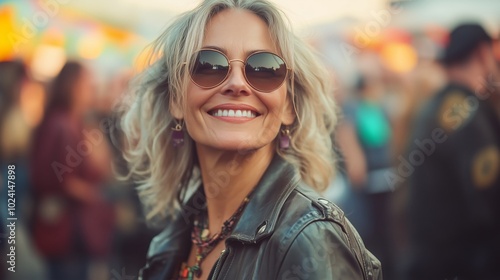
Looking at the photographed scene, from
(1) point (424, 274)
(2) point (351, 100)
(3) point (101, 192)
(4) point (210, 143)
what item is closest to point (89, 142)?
(3) point (101, 192)

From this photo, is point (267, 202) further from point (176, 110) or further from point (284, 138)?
point (176, 110)

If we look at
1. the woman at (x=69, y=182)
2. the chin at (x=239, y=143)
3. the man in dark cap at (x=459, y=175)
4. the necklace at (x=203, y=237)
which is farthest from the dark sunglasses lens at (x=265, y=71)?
the woman at (x=69, y=182)

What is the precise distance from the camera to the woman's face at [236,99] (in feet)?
6.94

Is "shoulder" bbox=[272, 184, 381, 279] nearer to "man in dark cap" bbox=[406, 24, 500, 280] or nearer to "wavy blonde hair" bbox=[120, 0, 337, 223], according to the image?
"wavy blonde hair" bbox=[120, 0, 337, 223]

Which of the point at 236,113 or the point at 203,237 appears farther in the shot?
the point at 203,237

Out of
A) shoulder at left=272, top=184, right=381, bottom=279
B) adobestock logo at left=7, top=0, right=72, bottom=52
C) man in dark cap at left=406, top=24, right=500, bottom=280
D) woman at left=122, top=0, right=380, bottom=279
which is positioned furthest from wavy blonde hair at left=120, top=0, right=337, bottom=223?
adobestock logo at left=7, top=0, right=72, bottom=52

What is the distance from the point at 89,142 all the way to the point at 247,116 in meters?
2.98

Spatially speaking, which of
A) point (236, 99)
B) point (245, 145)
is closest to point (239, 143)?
point (245, 145)

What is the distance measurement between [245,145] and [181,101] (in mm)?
295

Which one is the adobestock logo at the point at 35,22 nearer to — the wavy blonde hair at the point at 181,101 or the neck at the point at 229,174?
the wavy blonde hair at the point at 181,101

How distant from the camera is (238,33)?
83.7 inches

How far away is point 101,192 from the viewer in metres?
5.04

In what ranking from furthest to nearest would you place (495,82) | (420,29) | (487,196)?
(420,29), (495,82), (487,196)

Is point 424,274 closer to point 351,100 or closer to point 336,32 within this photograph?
point 351,100
